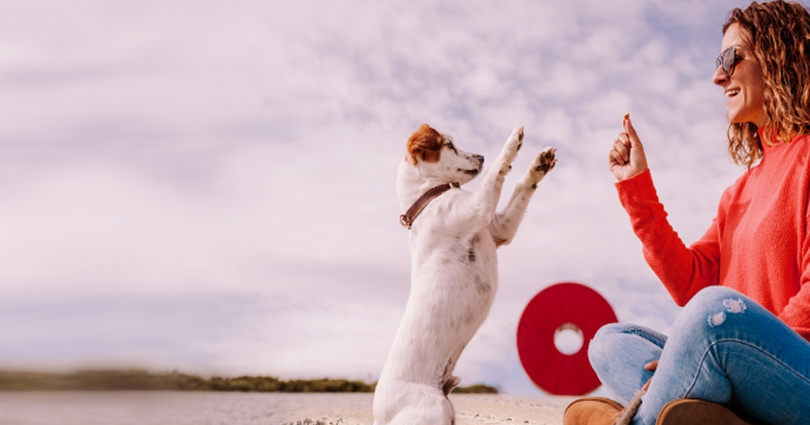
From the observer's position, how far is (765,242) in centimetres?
246

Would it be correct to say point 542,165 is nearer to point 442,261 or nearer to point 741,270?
point 442,261

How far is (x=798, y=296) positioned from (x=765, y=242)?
341 millimetres

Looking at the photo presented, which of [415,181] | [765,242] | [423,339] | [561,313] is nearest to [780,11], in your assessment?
[765,242]

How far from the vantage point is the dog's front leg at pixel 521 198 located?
255 centimetres

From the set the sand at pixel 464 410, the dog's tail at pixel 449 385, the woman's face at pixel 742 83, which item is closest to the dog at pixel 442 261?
the dog's tail at pixel 449 385

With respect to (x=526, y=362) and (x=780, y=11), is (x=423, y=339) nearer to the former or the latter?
(x=780, y=11)

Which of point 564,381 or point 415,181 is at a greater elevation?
point 415,181

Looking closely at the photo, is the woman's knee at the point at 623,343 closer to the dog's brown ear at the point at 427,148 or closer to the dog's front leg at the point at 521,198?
the dog's front leg at the point at 521,198

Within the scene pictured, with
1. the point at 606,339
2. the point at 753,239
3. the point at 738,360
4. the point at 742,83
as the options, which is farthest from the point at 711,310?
the point at 742,83

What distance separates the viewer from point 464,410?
18.2 ft

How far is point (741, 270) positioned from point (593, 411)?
80 cm

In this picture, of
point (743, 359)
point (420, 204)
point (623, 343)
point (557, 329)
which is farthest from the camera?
point (557, 329)

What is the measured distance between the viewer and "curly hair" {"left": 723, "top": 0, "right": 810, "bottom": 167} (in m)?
2.53

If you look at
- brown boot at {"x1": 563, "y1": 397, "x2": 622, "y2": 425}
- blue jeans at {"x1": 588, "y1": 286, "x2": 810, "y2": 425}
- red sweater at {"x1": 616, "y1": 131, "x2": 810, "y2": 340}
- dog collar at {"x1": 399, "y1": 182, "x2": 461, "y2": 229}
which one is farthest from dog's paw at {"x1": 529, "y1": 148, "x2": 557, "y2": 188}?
brown boot at {"x1": 563, "y1": 397, "x2": 622, "y2": 425}
